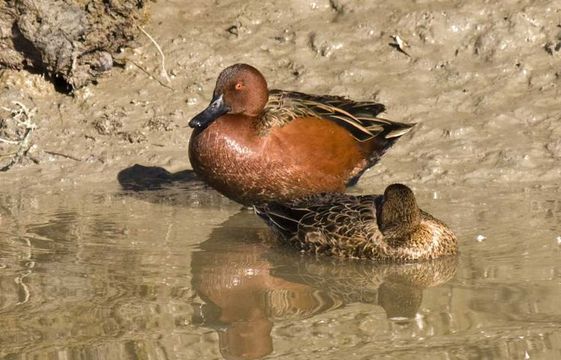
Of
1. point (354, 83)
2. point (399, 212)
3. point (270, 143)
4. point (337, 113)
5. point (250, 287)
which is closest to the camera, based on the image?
point (250, 287)

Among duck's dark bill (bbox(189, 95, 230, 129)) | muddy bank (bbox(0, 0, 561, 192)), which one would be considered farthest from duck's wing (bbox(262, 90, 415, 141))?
muddy bank (bbox(0, 0, 561, 192))

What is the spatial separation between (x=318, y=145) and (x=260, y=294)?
2028mm

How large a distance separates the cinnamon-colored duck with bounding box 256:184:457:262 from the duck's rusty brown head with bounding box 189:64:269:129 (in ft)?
3.39

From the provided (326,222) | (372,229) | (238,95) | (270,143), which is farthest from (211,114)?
(372,229)

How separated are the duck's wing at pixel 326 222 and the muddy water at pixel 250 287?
0.34 feet

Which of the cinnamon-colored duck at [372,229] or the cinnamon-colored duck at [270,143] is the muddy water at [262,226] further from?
the cinnamon-colored duck at [270,143]

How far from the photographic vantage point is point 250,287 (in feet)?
22.0

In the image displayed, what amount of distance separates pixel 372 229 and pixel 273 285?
0.86 metres

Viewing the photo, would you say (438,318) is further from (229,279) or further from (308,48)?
(308,48)

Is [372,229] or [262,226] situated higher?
[262,226]

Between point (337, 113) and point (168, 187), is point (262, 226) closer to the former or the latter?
point (337, 113)

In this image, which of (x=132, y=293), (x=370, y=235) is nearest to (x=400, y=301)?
(x=370, y=235)

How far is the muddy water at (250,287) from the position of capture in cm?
562

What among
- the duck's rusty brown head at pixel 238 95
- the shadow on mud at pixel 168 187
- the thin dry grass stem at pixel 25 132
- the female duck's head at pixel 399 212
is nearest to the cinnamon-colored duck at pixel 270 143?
the duck's rusty brown head at pixel 238 95
